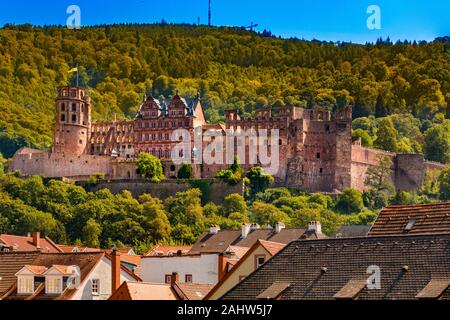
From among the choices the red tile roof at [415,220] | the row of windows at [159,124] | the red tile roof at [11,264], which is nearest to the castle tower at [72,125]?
the row of windows at [159,124]

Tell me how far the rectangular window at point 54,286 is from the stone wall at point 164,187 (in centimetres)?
8604

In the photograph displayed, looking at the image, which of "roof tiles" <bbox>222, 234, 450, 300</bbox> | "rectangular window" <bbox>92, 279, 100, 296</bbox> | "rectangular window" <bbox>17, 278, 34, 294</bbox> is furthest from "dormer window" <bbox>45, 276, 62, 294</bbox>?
"roof tiles" <bbox>222, 234, 450, 300</bbox>

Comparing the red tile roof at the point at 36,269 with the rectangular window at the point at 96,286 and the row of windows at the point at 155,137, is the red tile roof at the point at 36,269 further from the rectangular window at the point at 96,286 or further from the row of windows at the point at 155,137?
the row of windows at the point at 155,137

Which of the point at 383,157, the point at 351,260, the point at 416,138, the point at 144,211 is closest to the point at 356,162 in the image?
the point at 383,157

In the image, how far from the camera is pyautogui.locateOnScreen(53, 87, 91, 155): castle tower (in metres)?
137

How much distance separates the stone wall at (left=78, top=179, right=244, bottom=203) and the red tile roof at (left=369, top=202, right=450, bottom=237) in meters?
87.4

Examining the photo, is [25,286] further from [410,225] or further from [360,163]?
[360,163]

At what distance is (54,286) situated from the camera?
124 feet

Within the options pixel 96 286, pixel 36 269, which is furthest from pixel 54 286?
pixel 96 286

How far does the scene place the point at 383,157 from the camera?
134500 millimetres

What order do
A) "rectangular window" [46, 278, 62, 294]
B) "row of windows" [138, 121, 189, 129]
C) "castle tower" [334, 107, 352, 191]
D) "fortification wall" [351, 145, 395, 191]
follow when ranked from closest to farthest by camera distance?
"rectangular window" [46, 278, 62, 294] < "castle tower" [334, 107, 352, 191] < "fortification wall" [351, 145, 395, 191] < "row of windows" [138, 121, 189, 129]

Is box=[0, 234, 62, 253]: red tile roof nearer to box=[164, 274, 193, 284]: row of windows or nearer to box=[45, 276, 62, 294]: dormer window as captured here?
box=[164, 274, 193, 284]: row of windows

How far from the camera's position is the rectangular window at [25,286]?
124 ft

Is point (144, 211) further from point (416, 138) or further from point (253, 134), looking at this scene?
point (416, 138)
